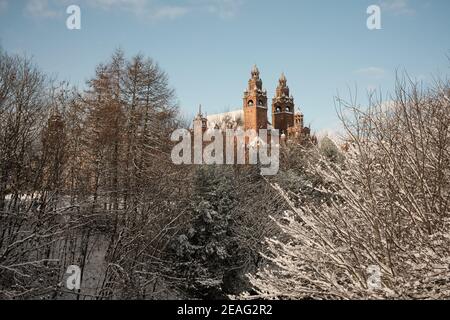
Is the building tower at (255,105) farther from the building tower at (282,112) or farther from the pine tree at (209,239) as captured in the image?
the pine tree at (209,239)

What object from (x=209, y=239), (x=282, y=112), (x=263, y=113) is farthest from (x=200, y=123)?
(x=282, y=112)

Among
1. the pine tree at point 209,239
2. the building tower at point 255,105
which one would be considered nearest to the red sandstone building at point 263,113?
the building tower at point 255,105

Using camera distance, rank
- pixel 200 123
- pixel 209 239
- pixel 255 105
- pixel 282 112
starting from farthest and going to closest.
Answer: pixel 282 112
pixel 255 105
pixel 200 123
pixel 209 239

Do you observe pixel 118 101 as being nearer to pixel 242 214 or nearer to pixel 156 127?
pixel 156 127

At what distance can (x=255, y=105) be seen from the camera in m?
54.3

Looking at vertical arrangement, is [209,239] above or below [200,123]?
below

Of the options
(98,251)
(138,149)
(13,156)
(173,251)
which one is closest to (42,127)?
(13,156)

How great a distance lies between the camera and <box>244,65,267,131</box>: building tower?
176ft

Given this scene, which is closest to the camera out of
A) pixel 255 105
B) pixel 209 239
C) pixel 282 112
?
pixel 209 239

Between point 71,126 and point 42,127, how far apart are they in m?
3.26

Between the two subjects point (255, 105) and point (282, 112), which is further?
point (282, 112)

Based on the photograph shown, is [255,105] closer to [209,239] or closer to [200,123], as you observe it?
[200,123]

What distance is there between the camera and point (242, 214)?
764 inches

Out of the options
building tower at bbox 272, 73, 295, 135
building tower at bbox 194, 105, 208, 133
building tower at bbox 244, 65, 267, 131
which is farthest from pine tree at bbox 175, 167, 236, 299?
building tower at bbox 272, 73, 295, 135
